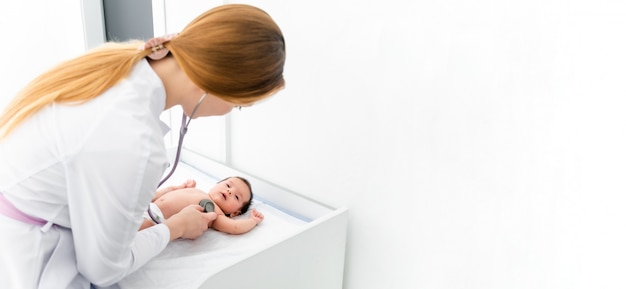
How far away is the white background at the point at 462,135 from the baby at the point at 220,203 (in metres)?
0.19

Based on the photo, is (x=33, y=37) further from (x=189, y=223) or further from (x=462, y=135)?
(x=462, y=135)

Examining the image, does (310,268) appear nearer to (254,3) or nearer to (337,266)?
(337,266)

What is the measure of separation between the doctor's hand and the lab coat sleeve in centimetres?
25

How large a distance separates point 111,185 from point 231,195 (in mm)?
633

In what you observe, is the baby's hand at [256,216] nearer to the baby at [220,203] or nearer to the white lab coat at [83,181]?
the baby at [220,203]

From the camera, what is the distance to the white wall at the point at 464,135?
0.90m

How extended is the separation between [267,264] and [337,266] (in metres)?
0.35

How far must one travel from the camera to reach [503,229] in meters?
1.06

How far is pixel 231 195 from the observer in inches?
57.0

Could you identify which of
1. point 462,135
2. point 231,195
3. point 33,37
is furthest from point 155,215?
point 33,37

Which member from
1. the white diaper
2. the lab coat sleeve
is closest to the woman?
the lab coat sleeve

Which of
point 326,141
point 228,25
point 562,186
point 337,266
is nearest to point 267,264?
point 337,266

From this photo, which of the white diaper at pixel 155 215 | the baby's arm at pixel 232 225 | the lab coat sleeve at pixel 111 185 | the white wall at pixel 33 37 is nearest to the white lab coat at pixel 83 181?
the lab coat sleeve at pixel 111 185

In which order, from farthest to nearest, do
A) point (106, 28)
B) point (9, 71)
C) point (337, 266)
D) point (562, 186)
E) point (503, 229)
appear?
point (106, 28) → point (9, 71) → point (337, 266) → point (503, 229) → point (562, 186)
